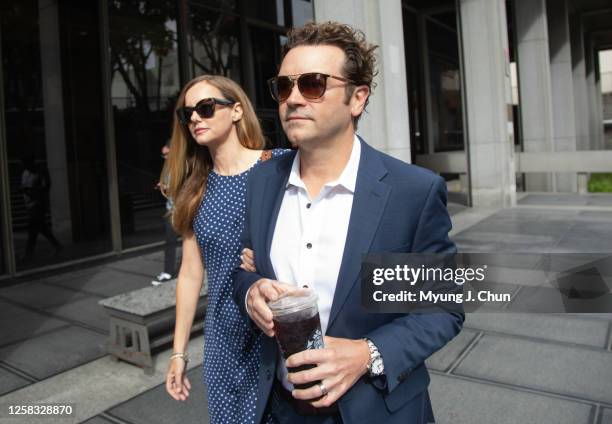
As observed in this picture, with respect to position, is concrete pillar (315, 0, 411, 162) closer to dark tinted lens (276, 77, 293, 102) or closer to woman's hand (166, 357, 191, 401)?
woman's hand (166, 357, 191, 401)

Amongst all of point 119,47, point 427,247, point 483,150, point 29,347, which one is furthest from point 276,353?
point 483,150

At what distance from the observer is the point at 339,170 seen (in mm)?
1781

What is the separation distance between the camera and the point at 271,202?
189 centimetres

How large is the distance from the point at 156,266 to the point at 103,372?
15.6 ft

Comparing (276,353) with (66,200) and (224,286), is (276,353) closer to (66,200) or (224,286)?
(224,286)

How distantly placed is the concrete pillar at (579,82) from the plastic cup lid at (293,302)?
28198 mm

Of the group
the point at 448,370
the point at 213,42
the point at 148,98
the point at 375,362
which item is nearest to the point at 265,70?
the point at 213,42

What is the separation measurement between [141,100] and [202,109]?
910 centimetres

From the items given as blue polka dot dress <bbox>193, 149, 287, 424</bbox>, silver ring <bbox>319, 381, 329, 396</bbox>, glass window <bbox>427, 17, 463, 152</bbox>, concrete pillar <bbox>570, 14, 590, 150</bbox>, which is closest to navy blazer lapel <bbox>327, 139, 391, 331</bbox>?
silver ring <bbox>319, 381, 329, 396</bbox>

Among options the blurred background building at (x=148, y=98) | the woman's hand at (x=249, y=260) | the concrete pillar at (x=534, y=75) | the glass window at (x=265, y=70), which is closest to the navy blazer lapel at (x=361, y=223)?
the woman's hand at (x=249, y=260)

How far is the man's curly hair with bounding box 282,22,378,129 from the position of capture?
1.67 metres

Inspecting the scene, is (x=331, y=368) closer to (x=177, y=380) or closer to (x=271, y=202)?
(x=271, y=202)

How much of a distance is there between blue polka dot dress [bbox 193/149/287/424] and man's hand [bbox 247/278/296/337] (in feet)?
1.92

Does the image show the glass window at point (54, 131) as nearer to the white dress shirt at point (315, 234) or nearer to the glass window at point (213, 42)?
the glass window at point (213, 42)
